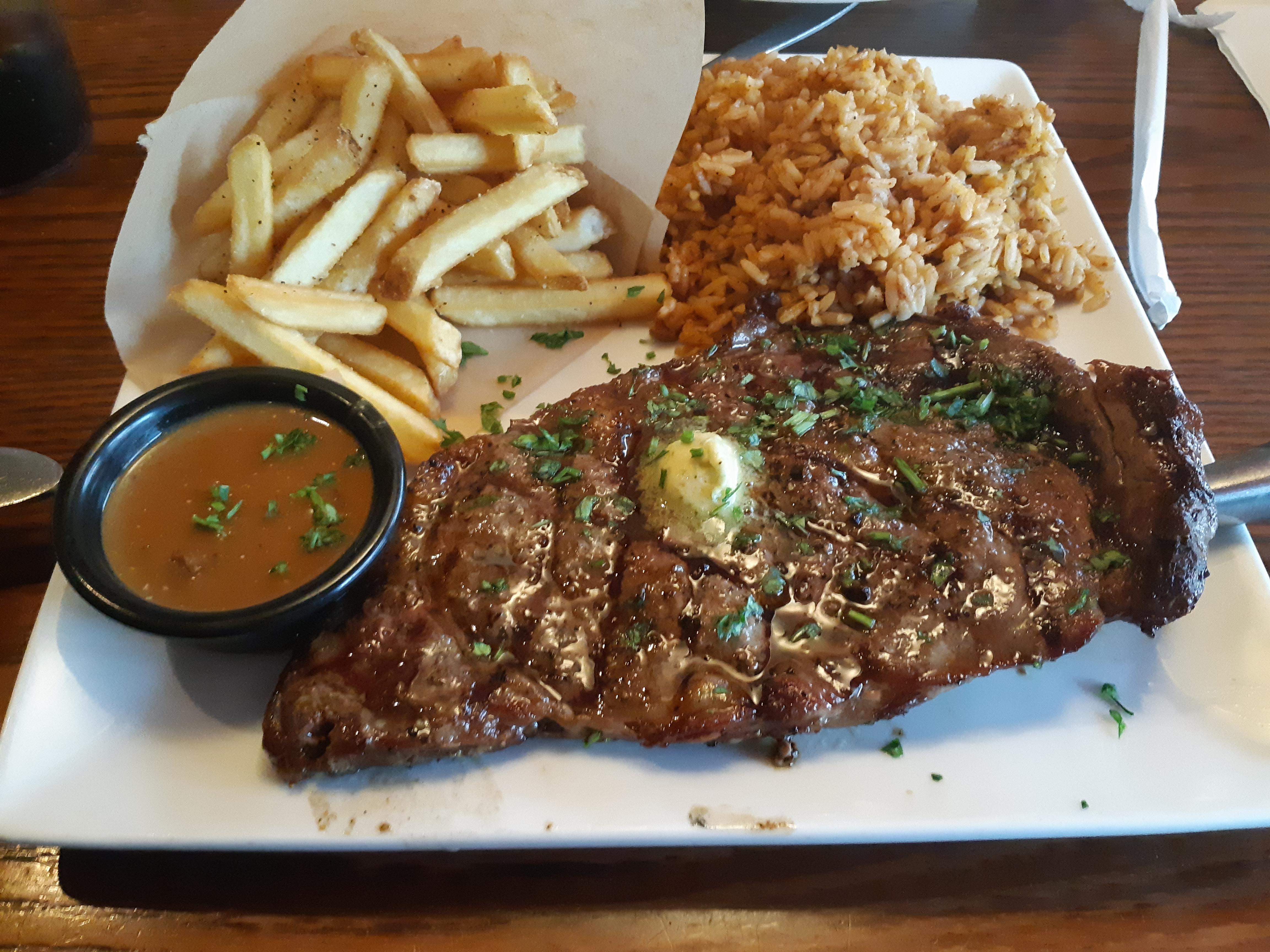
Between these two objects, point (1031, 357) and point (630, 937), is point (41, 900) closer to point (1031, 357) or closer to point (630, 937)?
point (630, 937)

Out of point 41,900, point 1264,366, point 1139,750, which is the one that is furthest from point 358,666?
point 1264,366

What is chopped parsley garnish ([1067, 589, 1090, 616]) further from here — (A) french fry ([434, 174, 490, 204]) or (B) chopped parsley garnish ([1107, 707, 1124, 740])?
(A) french fry ([434, 174, 490, 204])

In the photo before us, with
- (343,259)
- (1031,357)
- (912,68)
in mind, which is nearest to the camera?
(1031,357)

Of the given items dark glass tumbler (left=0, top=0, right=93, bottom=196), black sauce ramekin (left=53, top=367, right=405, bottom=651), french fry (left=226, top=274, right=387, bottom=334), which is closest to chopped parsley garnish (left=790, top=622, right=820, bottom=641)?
black sauce ramekin (left=53, top=367, right=405, bottom=651)

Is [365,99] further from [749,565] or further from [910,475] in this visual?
[910,475]

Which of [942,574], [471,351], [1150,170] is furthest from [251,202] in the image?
[1150,170]

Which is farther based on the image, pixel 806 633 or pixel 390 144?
pixel 390 144

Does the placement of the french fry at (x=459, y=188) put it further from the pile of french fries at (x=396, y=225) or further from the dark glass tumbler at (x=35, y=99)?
the dark glass tumbler at (x=35, y=99)
